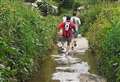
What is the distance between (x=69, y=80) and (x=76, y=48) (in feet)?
21.9

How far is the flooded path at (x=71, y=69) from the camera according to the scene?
1174 cm

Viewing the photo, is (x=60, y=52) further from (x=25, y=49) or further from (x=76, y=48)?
(x=25, y=49)

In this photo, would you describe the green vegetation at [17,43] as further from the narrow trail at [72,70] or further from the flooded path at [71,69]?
the narrow trail at [72,70]

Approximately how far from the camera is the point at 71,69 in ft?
43.0

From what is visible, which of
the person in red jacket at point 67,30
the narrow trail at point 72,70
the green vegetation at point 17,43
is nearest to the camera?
the green vegetation at point 17,43

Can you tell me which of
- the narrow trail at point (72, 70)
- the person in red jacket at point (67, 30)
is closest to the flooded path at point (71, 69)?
the narrow trail at point (72, 70)

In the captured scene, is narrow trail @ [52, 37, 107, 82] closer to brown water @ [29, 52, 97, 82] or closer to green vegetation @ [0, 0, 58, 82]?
brown water @ [29, 52, 97, 82]

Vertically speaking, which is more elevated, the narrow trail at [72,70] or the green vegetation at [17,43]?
the green vegetation at [17,43]

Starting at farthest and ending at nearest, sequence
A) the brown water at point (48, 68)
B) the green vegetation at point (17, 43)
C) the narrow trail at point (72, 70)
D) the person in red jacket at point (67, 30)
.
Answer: the person in red jacket at point (67, 30), the brown water at point (48, 68), the narrow trail at point (72, 70), the green vegetation at point (17, 43)

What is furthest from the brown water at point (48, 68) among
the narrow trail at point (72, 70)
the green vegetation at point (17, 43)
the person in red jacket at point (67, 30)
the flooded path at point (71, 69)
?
the person in red jacket at point (67, 30)

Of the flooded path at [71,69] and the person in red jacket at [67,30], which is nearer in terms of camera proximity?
the flooded path at [71,69]

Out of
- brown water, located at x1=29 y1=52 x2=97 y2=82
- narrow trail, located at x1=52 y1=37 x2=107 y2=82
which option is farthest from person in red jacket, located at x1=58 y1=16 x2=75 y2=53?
brown water, located at x1=29 y1=52 x2=97 y2=82

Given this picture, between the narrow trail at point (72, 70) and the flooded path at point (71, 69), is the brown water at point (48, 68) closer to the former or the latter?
the flooded path at point (71, 69)

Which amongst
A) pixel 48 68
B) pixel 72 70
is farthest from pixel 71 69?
→ pixel 48 68
